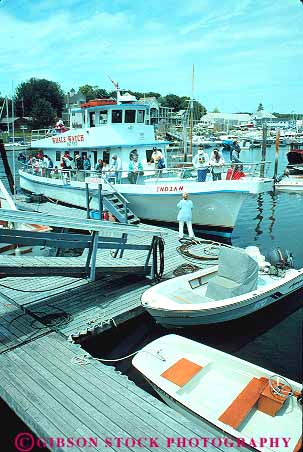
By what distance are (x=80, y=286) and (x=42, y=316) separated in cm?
167

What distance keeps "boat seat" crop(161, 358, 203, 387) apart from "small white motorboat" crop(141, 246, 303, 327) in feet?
5.18

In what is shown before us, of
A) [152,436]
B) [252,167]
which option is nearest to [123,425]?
[152,436]

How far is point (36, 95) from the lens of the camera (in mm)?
84750

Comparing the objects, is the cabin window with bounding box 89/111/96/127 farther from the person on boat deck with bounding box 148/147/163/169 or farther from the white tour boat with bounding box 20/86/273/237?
the person on boat deck with bounding box 148/147/163/169

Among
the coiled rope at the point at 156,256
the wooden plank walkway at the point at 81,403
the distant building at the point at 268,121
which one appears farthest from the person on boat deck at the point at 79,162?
the distant building at the point at 268,121

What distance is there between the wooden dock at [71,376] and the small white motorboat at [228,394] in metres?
0.32

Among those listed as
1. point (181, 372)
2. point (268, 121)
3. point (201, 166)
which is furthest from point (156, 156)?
point (268, 121)

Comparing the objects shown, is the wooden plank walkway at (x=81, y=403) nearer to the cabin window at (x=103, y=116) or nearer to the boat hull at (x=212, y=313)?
the boat hull at (x=212, y=313)

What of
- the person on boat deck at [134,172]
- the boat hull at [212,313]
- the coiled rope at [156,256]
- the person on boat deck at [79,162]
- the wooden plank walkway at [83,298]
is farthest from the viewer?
the person on boat deck at [79,162]

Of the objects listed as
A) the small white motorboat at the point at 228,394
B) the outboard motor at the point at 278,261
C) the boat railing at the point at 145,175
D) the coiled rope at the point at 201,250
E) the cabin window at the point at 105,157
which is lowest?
the small white motorboat at the point at 228,394

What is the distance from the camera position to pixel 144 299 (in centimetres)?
781

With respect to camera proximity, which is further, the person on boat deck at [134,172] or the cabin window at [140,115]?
the cabin window at [140,115]

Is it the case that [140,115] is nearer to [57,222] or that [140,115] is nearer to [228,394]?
[57,222]

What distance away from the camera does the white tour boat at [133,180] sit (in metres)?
14.5
